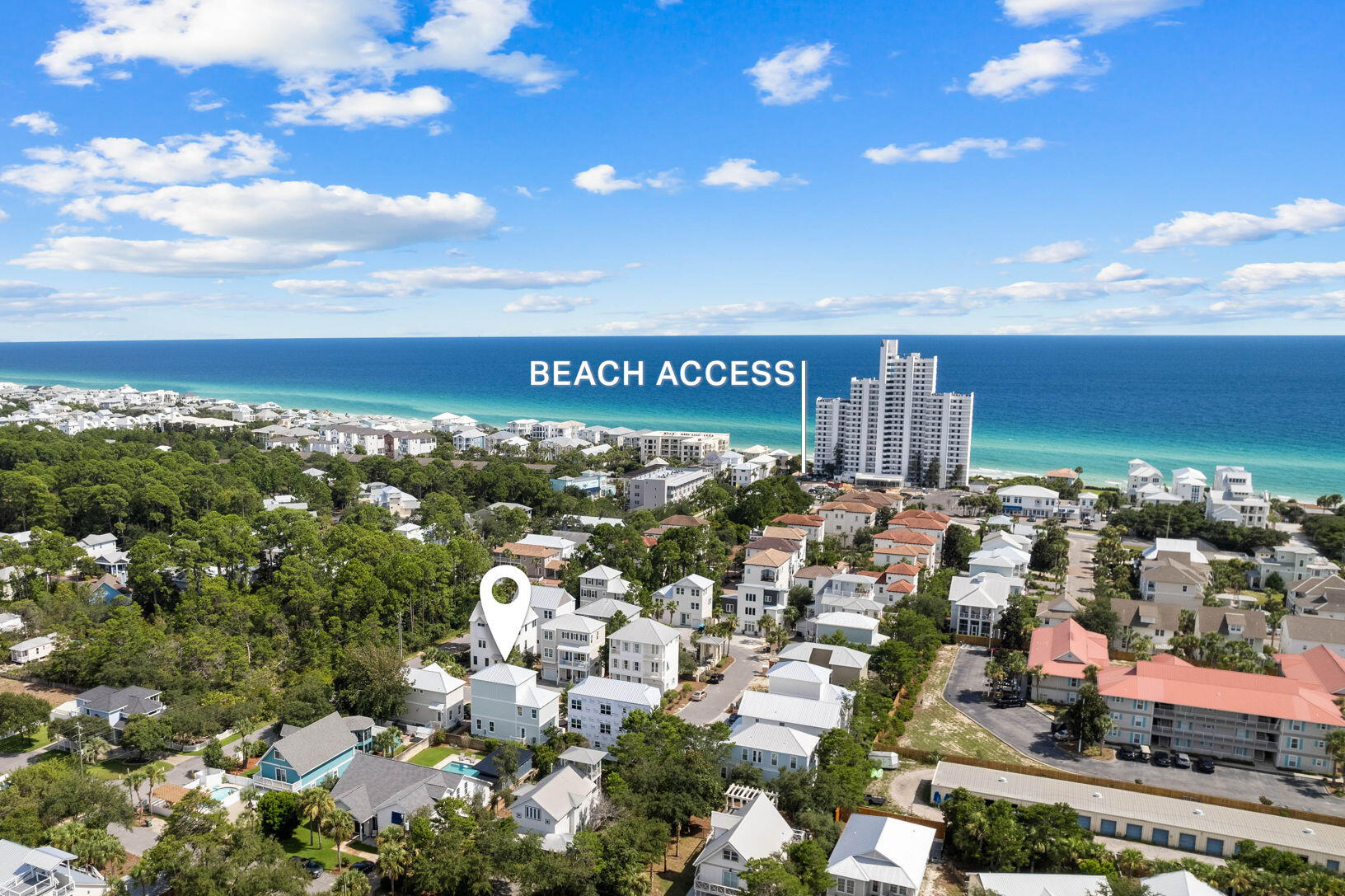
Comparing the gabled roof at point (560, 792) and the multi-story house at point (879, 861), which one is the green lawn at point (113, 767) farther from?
the multi-story house at point (879, 861)

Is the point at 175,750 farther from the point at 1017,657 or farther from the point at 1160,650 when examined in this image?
the point at 1160,650

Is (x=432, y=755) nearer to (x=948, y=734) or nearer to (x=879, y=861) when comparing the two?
(x=879, y=861)

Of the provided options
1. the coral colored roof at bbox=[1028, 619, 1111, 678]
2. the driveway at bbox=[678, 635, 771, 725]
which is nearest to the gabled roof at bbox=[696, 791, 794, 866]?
the driveway at bbox=[678, 635, 771, 725]

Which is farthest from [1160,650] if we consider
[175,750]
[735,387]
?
[735,387]

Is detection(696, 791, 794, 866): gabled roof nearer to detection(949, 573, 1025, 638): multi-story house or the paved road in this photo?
the paved road

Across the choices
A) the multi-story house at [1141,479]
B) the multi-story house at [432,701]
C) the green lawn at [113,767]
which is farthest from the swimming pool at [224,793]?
the multi-story house at [1141,479]

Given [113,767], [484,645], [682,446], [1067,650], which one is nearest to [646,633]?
[484,645]
